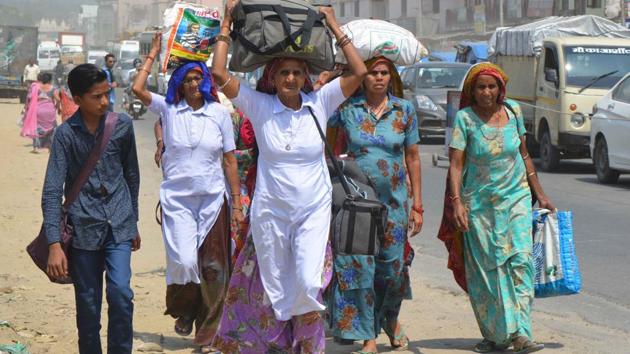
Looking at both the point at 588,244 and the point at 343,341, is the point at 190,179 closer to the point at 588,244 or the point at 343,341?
the point at 343,341

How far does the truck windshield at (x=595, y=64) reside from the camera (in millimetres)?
18828

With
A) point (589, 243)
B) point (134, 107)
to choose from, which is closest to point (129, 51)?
point (134, 107)

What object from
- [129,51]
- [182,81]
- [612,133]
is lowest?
[129,51]

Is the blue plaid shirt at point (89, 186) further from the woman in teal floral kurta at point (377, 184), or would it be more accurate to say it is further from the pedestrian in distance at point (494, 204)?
the pedestrian in distance at point (494, 204)

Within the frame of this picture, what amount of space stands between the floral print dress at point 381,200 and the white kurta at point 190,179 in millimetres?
709

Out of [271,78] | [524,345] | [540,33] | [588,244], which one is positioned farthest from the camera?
[540,33]

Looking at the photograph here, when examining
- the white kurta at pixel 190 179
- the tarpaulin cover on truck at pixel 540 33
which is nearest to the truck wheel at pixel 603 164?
the tarpaulin cover on truck at pixel 540 33

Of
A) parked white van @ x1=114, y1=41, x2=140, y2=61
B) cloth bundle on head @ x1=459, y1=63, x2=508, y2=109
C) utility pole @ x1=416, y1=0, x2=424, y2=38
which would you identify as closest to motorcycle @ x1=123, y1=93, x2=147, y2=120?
utility pole @ x1=416, y1=0, x2=424, y2=38

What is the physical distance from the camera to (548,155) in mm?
19219

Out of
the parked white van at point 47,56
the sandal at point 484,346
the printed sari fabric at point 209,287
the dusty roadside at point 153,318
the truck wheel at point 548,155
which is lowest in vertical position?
the parked white van at point 47,56

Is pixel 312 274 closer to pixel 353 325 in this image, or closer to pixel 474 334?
pixel 353 325

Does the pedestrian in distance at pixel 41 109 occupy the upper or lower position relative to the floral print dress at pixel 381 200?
lower

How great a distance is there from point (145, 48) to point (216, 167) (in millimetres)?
52408

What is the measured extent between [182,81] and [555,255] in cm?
232
